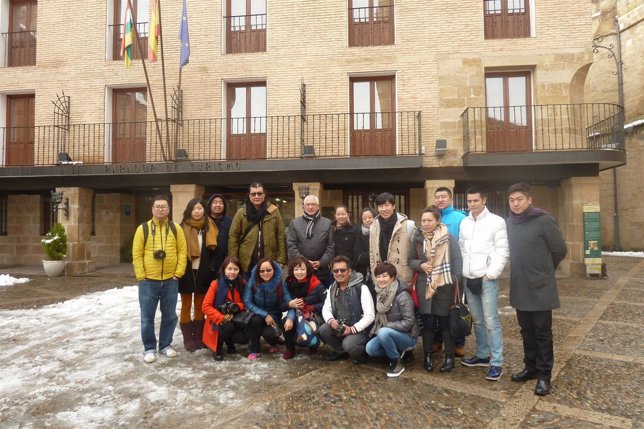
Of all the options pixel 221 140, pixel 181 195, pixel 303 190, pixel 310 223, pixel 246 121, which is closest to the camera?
pixel 310 223

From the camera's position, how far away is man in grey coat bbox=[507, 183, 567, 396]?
3.16 m

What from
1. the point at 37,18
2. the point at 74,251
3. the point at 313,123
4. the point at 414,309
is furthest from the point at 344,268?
the point at 37,18

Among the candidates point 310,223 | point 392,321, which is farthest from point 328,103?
point 392,321

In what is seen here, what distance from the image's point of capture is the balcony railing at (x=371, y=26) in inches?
420

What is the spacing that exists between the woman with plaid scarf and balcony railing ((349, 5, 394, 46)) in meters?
8.49

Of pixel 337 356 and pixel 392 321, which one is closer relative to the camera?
pixel 392 321

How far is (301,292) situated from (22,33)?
45.6ft

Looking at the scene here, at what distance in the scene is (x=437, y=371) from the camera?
12.0 ft

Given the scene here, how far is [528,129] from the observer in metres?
10.0

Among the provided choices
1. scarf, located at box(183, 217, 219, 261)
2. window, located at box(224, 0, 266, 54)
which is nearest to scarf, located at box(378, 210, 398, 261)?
scarf, located at box(183, 217, 219, 261)

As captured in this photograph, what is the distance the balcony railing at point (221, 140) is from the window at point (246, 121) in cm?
3

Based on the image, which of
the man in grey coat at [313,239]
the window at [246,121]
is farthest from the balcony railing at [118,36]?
the man in grey coat at [313,239]

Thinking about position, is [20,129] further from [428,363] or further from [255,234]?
[428,363]

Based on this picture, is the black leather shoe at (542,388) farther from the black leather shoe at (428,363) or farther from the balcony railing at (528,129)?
the balcony railing at (528,129)
